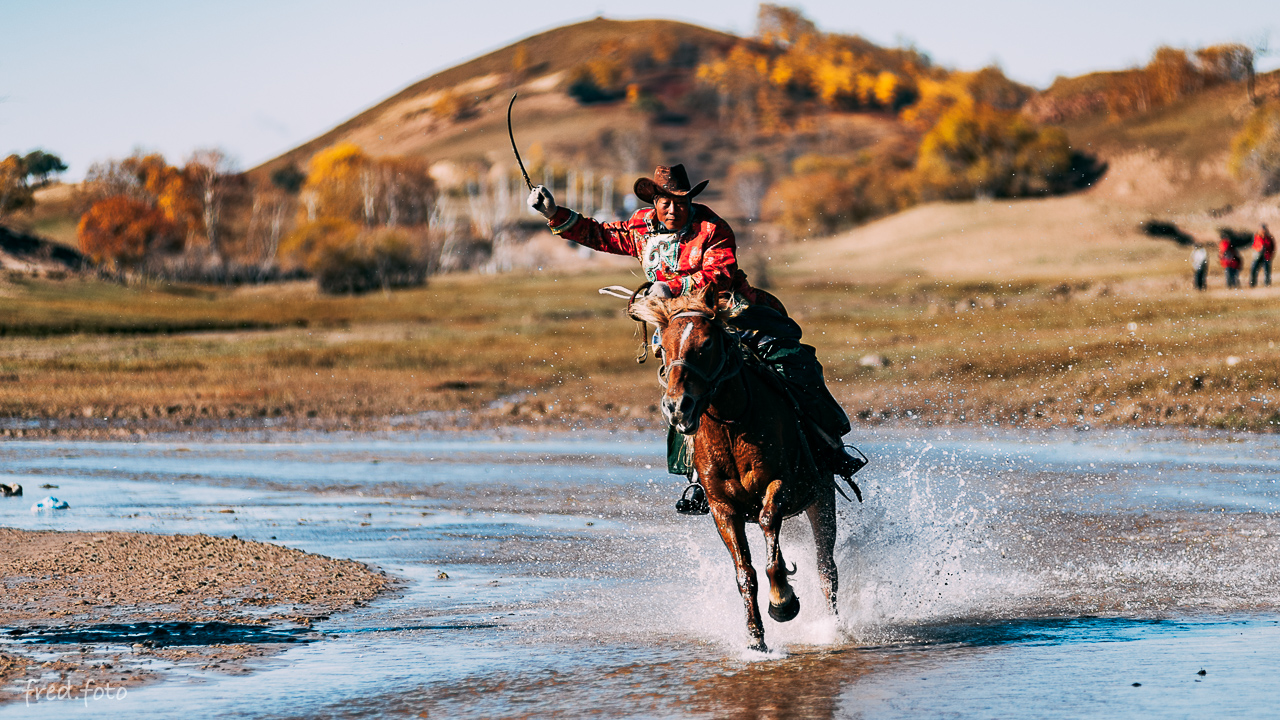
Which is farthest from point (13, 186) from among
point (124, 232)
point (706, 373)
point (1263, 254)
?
point (124, 232)

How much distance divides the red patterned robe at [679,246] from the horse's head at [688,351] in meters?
0.33

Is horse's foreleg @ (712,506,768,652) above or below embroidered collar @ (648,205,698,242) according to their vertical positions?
below

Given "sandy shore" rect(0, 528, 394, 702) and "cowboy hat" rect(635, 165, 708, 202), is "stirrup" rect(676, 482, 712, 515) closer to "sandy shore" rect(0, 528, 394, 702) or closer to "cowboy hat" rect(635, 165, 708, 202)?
"cowboy hat" rect(635, 165, 708, 202)

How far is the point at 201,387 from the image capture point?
96.4 feet

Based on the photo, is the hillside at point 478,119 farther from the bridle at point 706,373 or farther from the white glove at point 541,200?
the bridle at point 706,373

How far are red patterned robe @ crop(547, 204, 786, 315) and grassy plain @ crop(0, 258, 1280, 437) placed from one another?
1352cm

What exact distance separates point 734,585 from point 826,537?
56.5 inches

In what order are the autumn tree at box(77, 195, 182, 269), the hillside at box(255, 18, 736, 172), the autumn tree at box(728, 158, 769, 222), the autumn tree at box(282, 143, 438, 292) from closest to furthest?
the autumn tree at box(77, 195, 182, 269) → the autumn tree at box(282, 143, 438, 292) → the hillside at box(255, 18, 736, 172) → the autumn tree at box(728, 158, 769, 222)

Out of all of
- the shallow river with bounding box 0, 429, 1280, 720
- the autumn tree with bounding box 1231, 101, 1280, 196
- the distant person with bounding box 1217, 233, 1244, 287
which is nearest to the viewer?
the shallow river with bounding box 0, 429, 1280, 720

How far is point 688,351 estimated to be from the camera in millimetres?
7328

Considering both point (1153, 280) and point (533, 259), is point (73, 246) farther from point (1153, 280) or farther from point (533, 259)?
point (533, 259)

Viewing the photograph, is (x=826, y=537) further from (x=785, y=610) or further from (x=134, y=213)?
(x=134, y=213)

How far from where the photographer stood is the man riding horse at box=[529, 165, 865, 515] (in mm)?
8352

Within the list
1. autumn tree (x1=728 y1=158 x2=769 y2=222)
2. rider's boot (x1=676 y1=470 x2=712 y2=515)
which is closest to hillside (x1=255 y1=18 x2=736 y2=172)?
autumn tree (x1=728 y1=158 x2=769 y2=222)
